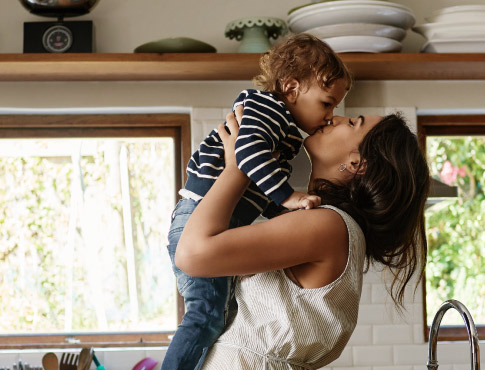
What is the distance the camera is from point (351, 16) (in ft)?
8.56

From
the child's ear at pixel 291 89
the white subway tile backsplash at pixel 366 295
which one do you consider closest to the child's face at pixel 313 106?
the child's ear at pixel 291 89

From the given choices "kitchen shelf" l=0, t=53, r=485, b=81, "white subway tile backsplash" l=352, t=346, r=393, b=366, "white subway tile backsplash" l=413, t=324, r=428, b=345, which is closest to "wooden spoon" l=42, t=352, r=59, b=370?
"kitchen shelf" l=0, t=53, r=485, b=81

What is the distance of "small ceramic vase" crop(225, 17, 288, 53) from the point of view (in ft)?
8.98

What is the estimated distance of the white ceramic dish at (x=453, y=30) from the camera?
268 cm

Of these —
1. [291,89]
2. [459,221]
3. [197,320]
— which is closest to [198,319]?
[197,320]

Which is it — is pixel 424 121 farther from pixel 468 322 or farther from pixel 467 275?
pixel 468 322

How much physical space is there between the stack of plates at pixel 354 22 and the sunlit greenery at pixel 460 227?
697mm

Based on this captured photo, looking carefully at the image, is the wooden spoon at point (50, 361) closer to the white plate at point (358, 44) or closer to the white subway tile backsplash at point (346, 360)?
the white subway tile backsplash at point (346, 360)

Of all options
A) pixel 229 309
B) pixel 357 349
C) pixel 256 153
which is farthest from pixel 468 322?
pixel 357 349

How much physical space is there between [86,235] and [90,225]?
0.04m

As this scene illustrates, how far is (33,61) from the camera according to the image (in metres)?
2.61

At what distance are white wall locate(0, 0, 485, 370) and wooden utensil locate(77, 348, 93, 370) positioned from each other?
0.19 m

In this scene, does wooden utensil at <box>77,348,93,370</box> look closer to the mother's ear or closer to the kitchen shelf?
the kitchen shelf

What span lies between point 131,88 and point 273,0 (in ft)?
2.22
